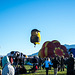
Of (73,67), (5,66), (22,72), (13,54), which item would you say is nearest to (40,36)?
(13,54)

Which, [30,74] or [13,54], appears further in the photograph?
[13,54]

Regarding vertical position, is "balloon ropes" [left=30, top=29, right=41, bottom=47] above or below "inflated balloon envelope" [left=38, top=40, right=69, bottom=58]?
above

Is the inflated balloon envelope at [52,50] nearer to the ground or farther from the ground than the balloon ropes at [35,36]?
nearer to the ground

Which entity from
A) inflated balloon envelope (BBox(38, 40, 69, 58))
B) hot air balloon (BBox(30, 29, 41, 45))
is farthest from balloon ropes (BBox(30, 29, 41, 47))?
inflated balloon envelope (BBox(38, 40, 69, 58))

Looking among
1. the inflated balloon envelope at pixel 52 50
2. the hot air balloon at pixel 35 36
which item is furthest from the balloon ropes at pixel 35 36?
the inflated balloon envelope at pixel 52 50

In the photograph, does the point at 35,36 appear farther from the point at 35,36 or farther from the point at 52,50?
the point at 52,50

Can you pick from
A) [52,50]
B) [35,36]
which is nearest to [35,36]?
[35,36]

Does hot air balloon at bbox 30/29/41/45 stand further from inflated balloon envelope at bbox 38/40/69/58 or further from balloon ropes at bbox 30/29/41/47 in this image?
inflated balloon envelope at bbox 38/40/69/58

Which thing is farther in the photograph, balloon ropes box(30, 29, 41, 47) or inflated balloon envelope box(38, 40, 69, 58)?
balloon ropes box(30, 29, 41, 47)

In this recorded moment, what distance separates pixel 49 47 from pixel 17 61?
77.7 ft

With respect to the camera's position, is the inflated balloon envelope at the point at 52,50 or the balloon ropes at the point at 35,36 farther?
the balloon ropes at the point at 35,36

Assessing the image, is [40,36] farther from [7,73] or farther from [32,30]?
[7,73]

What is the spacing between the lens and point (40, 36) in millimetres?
43312

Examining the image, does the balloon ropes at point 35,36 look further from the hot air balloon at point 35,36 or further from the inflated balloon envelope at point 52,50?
the inflated balloon envelope at point 52,50
